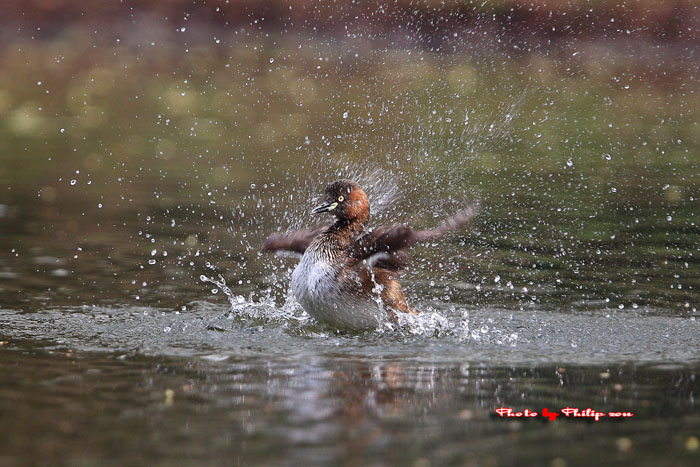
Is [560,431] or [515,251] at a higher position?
[515,251]

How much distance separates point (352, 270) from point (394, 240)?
1.63 ft

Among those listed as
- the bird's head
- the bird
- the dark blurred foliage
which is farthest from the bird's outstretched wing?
the dark blurred foliage

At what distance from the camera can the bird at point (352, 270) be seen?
8.95 metres

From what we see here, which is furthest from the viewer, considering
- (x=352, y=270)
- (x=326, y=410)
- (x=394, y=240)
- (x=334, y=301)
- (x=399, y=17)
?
(x=399, y=17)

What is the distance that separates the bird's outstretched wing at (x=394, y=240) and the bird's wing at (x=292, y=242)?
768 millimetres

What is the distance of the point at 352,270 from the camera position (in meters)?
9.12

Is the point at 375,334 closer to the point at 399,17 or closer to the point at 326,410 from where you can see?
the point at 326,410

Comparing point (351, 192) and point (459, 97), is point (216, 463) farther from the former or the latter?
point (459, 97)

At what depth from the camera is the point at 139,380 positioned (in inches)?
281

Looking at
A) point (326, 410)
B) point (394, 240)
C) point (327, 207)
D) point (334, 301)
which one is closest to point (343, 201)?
point (327, 207)

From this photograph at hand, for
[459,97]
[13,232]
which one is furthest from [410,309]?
[459,97]

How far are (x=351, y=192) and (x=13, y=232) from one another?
4704 millimetres

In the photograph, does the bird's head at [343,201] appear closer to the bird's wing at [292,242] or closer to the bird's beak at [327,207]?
the bird's beak at [327,207]

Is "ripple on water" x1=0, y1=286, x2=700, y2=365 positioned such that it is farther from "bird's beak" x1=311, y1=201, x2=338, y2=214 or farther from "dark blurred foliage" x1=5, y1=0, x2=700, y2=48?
"dark blurred foliage" x1=5, y1=0, x2=700, y2=48
